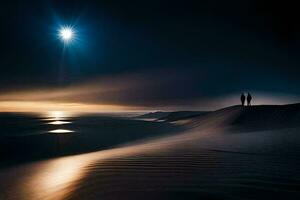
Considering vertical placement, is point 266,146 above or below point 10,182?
above

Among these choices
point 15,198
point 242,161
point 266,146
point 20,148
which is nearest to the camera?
point 15,198

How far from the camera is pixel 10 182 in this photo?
8102 mm

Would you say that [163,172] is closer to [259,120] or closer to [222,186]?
[222,186]

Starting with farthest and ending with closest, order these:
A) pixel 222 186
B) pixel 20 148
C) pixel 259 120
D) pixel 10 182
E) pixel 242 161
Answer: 1. pixel 259 120
2. pixel 20 148
3. pixel 10 182
4. pixel 242 161
5. pixel 222 186

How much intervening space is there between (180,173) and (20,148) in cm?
1468

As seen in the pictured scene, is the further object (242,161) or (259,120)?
(259,120)

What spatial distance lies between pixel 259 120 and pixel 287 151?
608 inches

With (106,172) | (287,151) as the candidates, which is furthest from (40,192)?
(287,151)

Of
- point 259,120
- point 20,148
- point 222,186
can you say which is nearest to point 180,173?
point 222,186

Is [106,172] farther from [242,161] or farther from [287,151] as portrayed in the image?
[287,151]

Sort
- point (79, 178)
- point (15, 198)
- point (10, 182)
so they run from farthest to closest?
1. point (10, 182)
2. point (79, 178)
3. point (15, 198)

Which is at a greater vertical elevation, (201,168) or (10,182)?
(201,168)

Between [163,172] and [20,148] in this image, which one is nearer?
[163,172]

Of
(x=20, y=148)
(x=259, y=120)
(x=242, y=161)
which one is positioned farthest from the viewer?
(x=259, y=120)
